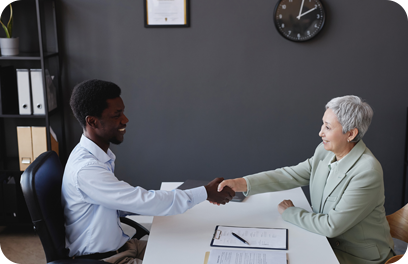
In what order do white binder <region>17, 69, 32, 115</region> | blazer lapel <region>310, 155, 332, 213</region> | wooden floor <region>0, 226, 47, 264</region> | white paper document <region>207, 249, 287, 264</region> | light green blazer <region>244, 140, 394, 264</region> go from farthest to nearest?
white binder <region>17, 69, 32, 115</region> → wooden floor <region>0, 226, 47, 264</region> → blazer lapel <region>310, 155, 332, 213</region> → light green blazer <region>244, 140, 394, 264</region> → white paper document <region>207, 249, 287, 264</region>

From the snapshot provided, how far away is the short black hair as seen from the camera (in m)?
1.63

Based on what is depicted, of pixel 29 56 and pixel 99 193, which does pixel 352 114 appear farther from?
pixel 29 56

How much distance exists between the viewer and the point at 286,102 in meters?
3.11

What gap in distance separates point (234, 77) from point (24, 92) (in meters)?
1.60

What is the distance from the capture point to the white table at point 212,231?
4.63 feet

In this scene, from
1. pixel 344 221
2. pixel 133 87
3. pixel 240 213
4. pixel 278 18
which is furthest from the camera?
pixel 133 87

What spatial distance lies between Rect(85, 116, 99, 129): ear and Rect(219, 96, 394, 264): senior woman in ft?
2.15

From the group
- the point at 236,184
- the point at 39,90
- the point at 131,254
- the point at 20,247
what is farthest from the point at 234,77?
the point at 20,247

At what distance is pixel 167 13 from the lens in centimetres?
302

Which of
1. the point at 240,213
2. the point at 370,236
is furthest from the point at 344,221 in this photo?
the point at 240,213

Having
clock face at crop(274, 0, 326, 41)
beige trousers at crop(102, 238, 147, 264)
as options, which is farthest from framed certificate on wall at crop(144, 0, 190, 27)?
beige trousers at crop(102, 238, 147, 264)

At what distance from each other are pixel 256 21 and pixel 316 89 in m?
0.71

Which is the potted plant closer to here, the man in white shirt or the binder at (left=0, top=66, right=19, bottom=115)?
the binder at (left=0, top=66, right=19, bottom=115)

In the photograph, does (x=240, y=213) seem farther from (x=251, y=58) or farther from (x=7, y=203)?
(x=7, y=203)
